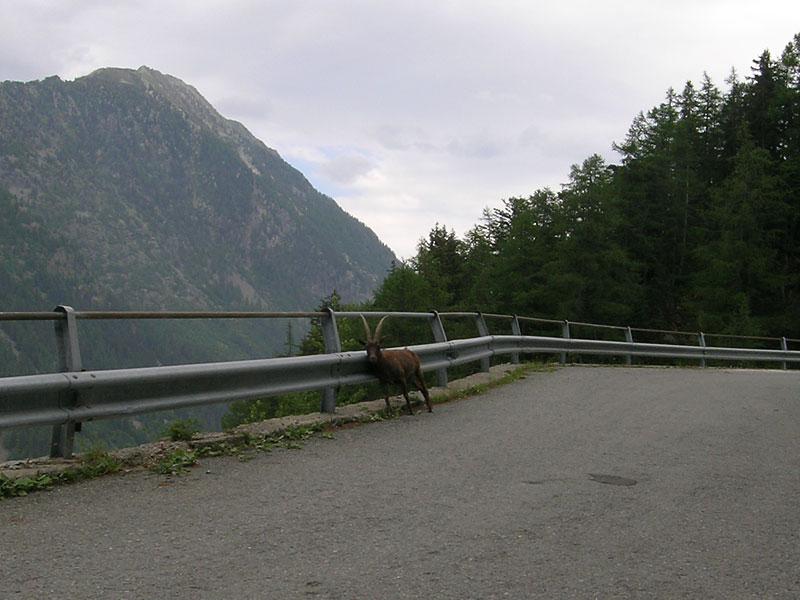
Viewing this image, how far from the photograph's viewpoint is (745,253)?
47562 mm

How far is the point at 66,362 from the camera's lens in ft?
18.9

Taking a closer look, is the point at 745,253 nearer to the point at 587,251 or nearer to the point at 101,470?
the point at 587,251

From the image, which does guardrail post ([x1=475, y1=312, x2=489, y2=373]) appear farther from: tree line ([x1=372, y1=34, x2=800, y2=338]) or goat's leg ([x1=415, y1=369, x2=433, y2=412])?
tree line ([x1=372, y1=34, x2=800, y2=338])

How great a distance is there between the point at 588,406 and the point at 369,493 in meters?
5.50

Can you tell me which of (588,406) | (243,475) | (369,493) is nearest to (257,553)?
(369,493)

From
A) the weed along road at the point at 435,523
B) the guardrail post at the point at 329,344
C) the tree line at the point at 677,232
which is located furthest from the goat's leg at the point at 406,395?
the tree line at the point at 677,232

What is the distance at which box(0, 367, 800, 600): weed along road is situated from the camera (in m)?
3.55

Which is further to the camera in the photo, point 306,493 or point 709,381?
point 709,381

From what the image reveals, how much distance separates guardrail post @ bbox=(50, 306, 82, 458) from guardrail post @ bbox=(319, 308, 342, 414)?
9.62ft

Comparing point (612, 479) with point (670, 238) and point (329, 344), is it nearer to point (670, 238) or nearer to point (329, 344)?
point (329, 344)

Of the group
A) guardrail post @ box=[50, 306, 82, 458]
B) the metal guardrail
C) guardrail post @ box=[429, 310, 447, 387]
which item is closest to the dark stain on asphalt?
the metal guardrail

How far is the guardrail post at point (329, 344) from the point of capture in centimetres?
834

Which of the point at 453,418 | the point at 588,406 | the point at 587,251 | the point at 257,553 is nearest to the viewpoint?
the point at 257,553

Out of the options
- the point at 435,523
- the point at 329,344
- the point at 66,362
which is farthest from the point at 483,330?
the point at 435,523
